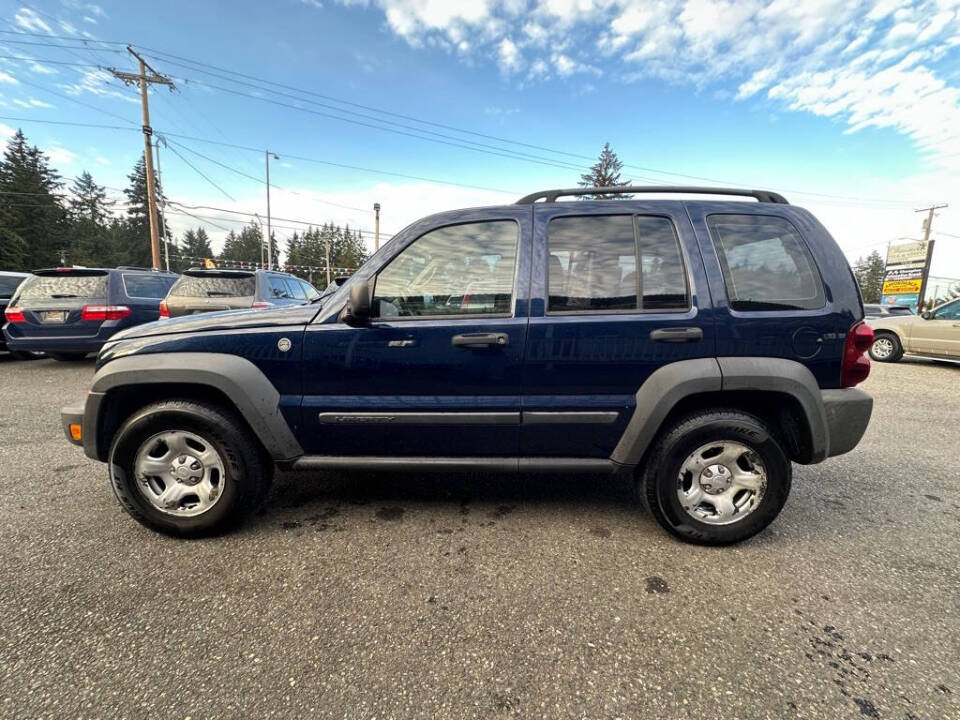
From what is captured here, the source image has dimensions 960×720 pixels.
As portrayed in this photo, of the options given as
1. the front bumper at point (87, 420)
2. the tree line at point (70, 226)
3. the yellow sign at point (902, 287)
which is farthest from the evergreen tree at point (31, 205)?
the yellow sign at point (902, 287)

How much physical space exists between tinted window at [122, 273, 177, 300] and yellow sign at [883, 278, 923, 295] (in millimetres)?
37704

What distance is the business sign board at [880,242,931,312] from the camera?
2621 cm

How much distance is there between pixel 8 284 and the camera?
26.4 feet

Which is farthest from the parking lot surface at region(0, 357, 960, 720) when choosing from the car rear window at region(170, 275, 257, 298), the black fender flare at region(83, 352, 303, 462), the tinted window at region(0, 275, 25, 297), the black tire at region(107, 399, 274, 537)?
the tinted window at region(0, 275, 25, 297)

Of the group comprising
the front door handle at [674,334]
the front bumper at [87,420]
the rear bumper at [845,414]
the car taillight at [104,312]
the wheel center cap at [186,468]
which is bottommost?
the wheel center cap at [186,468]

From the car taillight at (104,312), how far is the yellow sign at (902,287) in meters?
38.2

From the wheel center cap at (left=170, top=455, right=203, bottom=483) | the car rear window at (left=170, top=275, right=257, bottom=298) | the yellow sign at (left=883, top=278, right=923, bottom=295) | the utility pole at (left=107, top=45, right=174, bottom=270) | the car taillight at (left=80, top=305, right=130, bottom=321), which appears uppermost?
the utility pole at (left=107, top=45, right=174, bottom=270)

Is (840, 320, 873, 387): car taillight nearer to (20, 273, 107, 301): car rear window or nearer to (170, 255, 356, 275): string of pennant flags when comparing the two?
(170, 255, 356, 275): string of pennant flags

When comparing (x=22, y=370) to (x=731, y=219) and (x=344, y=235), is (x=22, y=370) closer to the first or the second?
(x=731, y=219)

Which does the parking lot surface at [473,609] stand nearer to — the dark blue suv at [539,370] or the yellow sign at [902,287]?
the dark blue suv at [539,370]

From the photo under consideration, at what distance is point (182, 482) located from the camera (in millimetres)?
2402

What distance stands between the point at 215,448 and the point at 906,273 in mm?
38216

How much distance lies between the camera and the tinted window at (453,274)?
2.37 meters

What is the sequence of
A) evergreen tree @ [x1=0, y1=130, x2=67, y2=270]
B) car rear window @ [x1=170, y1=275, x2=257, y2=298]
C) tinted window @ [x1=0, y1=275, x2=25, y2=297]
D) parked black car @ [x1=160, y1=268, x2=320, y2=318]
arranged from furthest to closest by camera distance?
evergreen tree @ [x1=0, y1=130, x2=67, y2=270], tinted window @ [x1=0, y1=275, x2=25, y2=297], car rear window @ [x1=170, y1=275, x2=257, y2=298], parked black car @ [x1=160, y1=268, x2=320, y2=318]
